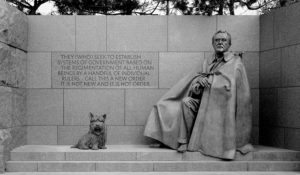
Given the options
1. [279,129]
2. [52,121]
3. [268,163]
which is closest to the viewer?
[268,163]

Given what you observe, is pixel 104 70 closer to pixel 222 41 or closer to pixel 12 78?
pixel 12 78

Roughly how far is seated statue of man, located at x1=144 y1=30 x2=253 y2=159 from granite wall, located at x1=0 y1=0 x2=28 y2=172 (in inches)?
111

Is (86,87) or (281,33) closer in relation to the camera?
(281,33)

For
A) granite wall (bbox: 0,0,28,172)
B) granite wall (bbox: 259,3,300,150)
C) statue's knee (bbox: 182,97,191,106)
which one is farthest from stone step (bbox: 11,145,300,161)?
statue's knee (bbox: 182,97,191,106)

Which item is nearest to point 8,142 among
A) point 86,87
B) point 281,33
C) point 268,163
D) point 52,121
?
point 52,121

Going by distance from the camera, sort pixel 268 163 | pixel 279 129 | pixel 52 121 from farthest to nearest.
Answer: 1. pixel 52 121
2. pixel 279 129
3. pixel 268 163

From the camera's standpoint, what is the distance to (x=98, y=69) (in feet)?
33.5

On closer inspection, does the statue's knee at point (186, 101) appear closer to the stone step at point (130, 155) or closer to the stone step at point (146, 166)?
the stone step at point (130, 155)

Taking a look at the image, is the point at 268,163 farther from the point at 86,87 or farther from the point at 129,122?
the point at 86,87

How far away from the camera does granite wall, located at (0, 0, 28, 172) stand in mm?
8484

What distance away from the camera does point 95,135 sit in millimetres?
8938

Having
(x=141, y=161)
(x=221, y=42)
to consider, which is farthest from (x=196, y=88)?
(x=141, y=161)

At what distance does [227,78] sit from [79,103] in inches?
141

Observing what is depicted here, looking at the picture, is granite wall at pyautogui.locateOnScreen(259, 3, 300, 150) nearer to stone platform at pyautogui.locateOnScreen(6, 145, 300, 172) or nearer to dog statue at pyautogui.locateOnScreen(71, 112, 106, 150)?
stone platform at pyautogui.locateOnScreen(6, 145, 300, 172)
